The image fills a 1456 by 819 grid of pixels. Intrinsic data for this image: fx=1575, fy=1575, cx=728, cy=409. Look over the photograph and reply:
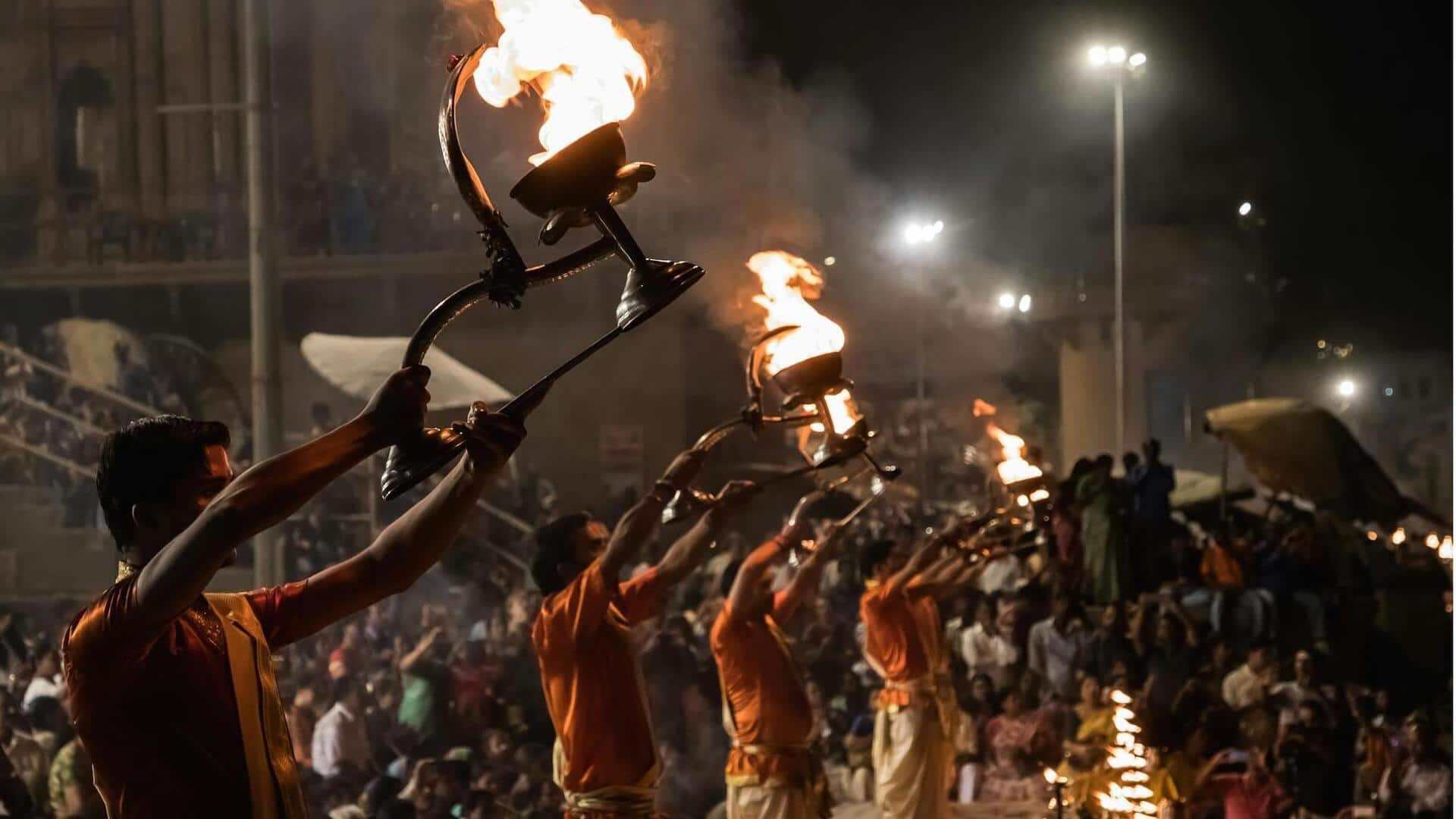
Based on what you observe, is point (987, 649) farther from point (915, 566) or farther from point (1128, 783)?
point (1128, 783)

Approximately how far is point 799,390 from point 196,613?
294 centimetres

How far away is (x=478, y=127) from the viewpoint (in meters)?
12.0

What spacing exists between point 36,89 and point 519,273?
15.3 metres

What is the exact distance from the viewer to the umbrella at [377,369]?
1159 cm

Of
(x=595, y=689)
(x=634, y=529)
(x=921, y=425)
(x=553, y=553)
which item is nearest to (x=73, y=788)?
(x=553, y=553)

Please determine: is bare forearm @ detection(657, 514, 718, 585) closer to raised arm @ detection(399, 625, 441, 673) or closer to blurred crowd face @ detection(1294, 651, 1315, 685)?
raised arm @ detection(399, 625, 441, 673)

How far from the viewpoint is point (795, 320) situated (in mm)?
6422

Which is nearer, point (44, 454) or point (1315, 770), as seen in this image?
point (1315, 770)

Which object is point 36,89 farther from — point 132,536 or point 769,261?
point 132,536

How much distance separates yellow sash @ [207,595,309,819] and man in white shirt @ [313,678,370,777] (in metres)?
6.42

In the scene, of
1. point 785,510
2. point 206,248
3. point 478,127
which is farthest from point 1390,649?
point 206,248

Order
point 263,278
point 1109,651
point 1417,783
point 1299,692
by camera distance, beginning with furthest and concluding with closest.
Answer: point 1109,651, point 263,278, point 1299,692, point 1417,783

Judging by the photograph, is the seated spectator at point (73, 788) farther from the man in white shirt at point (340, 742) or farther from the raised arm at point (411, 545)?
the raised arm at point (411, 545)

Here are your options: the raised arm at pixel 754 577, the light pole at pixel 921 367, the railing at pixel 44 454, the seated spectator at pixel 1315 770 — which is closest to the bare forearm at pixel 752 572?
the raised arm at pixel 754 577
